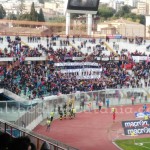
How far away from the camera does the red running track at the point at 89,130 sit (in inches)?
828

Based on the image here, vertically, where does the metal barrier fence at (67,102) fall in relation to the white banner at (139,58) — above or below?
below

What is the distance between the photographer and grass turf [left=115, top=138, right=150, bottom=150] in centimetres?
2018

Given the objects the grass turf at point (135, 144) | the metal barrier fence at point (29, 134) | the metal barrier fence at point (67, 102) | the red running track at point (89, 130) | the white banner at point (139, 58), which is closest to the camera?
the metal barrier fence at point (29, 134)

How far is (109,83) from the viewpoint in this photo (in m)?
35.2

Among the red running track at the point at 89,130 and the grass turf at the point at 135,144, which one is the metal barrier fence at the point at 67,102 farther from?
the grass turf at the point at 135,144

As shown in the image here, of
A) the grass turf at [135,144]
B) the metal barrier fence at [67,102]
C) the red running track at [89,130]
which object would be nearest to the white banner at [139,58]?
the metal barrier fence at [67,102]

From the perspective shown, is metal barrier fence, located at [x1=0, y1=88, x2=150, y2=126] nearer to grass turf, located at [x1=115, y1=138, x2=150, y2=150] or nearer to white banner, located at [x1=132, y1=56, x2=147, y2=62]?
grass turf, located at [x1=115, y1=138, x2=150, y2=150]

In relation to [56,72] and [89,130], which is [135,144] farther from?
[56,72]

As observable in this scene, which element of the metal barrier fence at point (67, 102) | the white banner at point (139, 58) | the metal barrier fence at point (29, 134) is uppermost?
the metal barrier fence at point (29, 134)

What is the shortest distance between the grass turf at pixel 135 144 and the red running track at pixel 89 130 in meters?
0.44

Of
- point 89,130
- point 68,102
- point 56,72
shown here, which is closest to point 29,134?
point 89,130

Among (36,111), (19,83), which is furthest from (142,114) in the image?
(19,83)

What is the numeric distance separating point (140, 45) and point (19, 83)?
19567mm

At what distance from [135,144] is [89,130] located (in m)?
3.89
